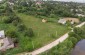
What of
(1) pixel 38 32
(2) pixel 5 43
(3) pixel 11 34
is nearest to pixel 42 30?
(1) pixel 38 32

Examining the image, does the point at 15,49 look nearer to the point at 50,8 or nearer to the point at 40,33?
the point at 40,33

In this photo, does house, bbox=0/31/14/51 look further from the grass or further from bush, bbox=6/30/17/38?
bush, bbox=6/30/17/38

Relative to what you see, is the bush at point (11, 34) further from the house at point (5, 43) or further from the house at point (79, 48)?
the house at point (79, 48)

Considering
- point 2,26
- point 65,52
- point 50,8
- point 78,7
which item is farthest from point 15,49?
point 78,7

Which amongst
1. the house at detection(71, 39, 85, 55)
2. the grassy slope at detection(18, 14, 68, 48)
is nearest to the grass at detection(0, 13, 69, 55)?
the grassy slope at detection(18, 14, 68, 48)

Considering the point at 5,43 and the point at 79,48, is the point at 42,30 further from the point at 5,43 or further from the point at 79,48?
the point at 5,43

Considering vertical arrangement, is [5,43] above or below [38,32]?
above
